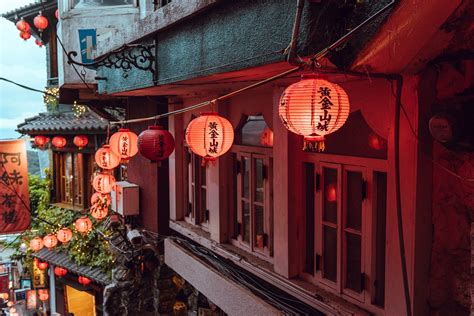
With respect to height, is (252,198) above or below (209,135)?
below

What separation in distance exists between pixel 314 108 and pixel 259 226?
418 centimetres

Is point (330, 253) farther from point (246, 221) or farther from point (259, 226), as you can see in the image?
point (246, 221)

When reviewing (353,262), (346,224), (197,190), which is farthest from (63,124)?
(353,262)

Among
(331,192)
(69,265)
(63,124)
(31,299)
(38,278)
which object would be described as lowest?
(31,299)

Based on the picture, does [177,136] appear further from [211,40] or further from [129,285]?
[129,285]

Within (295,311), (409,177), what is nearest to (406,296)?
(409,177)

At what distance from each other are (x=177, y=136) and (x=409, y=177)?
282 inches

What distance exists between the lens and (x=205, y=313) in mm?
11070

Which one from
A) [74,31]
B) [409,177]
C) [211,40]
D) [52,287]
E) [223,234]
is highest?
[74,31]

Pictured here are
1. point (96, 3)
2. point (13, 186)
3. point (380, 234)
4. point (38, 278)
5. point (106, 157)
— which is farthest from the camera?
point (38, 278)

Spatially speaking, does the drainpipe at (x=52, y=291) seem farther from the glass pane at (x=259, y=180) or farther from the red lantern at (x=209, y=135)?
the red lantern at (x=209, y=135)

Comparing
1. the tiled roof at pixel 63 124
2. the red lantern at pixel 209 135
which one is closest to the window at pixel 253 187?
the red lantern at pixel 209 135

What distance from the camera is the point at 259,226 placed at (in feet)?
25.8

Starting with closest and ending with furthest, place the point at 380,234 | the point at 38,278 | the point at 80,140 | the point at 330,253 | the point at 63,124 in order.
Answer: the point at 380,234 → the point at 330,253 → the point at 80,140 → the point at 63,124 → the point at 38,278
